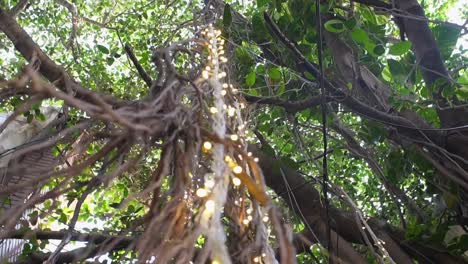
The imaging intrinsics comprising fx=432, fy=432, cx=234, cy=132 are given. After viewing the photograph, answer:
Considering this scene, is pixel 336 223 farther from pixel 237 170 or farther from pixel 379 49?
pixel 237 170

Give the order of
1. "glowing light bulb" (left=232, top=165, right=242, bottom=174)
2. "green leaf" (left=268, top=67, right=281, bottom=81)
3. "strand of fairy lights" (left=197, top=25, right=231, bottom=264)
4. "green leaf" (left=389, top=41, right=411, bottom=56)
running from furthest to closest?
"green leaf" (left=268, top=67, right=281, bottom=81), "green leaf" (left=389, top=41, right=411, bottom=56), "glowing light bulb" (left=232, top=165, right=242, bottom=174), "strand of fairy lights" (left=197, top=25, right=231, bottom=264)

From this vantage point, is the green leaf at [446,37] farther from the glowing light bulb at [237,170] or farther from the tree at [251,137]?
the glowing light bulb at [237,170]

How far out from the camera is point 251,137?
62.2 inches

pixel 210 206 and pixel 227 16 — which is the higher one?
pixel 227 16

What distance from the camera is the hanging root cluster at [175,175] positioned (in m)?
0.42

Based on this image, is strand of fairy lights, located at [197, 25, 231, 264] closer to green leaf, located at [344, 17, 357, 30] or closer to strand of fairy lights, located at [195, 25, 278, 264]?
strand of fairy lights, located at [195, 25, 278, 264]

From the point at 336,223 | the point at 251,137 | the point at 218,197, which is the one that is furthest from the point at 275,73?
the point at 218,197

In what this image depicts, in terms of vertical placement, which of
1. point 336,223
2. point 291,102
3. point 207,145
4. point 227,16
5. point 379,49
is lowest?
point 207,145

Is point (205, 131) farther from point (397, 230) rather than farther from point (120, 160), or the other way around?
point (397, 230)

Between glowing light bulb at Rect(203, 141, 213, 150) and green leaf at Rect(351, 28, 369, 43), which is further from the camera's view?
green leaf at Rect(351, 28, 369, 43)

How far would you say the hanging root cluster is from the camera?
0.42m

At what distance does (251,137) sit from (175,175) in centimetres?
104

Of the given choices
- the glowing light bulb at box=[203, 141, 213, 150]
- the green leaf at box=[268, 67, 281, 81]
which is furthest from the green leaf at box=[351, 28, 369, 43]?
the glowing light bulb at box=[203, 141, 213, 150]

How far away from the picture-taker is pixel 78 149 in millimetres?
549
